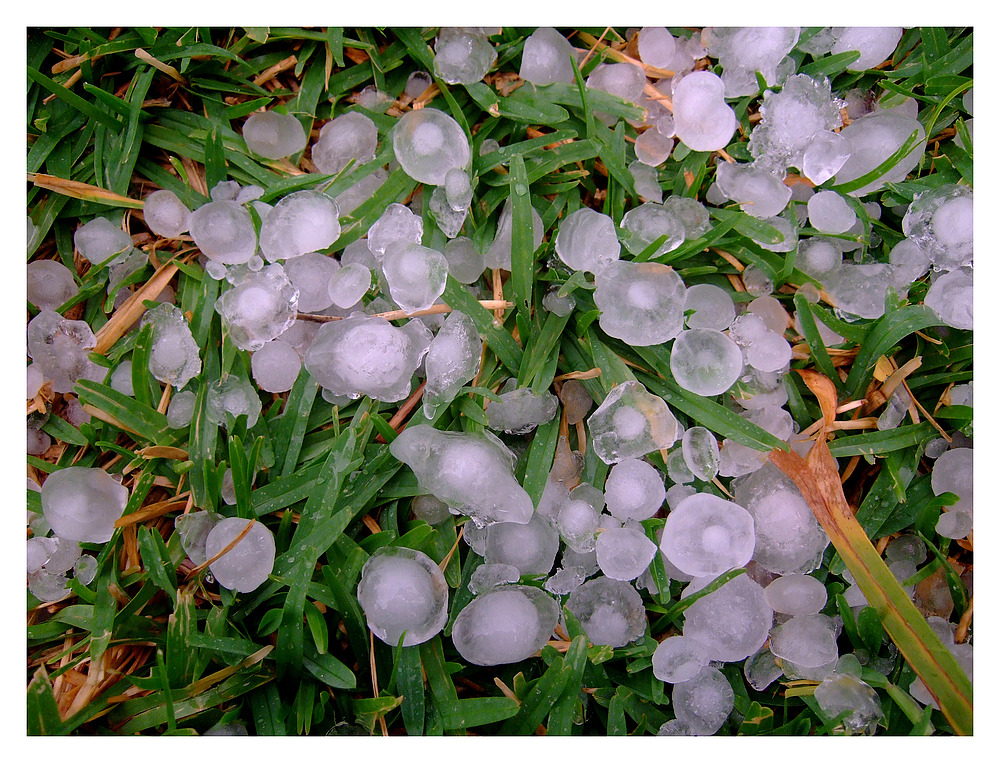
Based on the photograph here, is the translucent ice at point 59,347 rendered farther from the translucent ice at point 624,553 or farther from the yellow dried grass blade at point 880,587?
the yellow dried grass blade at point 880,587

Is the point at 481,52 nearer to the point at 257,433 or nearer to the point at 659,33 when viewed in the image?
the point at 659,33

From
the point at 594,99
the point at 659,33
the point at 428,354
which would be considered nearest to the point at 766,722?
the point at 428,354

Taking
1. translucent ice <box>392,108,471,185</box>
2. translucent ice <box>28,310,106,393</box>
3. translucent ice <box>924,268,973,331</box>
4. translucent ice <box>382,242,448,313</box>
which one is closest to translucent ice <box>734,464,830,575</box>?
translucent ice <box>924,268,973,331</box>

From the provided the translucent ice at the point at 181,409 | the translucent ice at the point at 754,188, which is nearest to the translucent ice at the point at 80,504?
the translucent ice at the point at 181,409

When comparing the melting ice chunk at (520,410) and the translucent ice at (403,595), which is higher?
the melting ice chunk at (520,410)

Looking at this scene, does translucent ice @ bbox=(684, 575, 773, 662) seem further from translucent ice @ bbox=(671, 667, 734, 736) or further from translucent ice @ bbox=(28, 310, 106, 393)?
translucent ice @ bbox=(28, 310, 106, 393)
